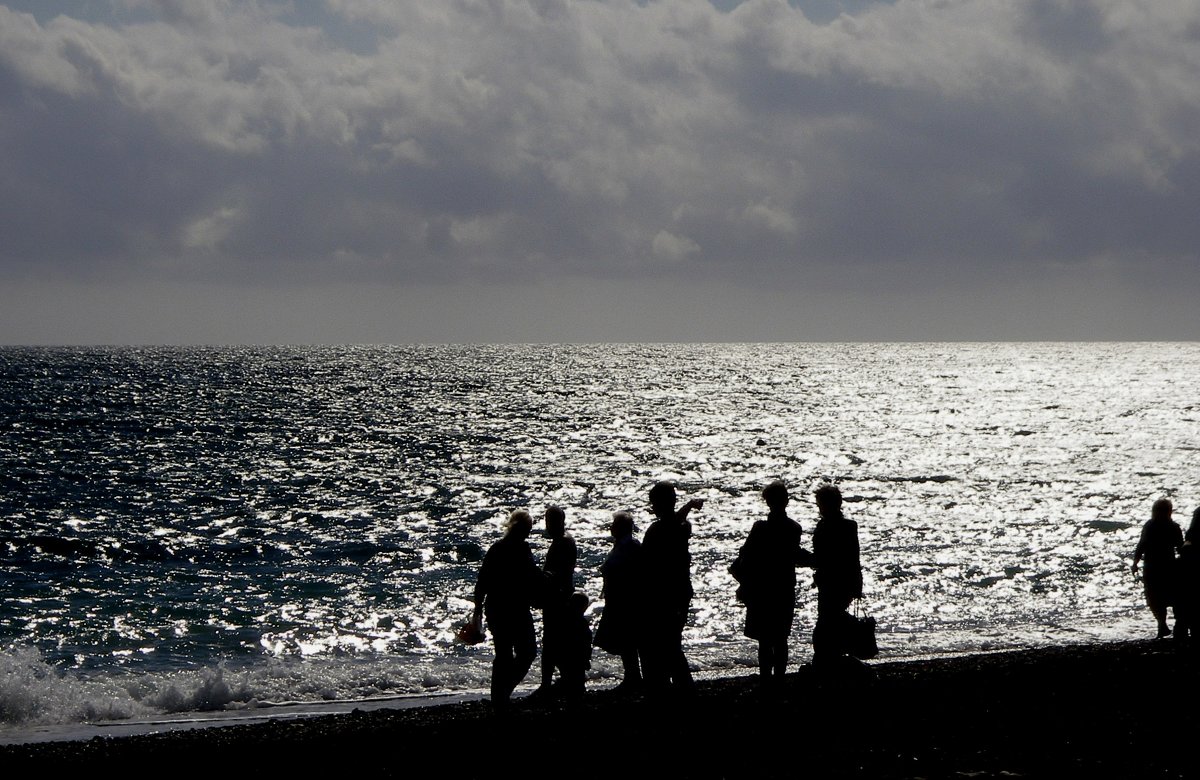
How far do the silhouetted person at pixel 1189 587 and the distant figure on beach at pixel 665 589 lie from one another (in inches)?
276

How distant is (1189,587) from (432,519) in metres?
29.7

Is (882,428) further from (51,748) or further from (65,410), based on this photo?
(51,748)

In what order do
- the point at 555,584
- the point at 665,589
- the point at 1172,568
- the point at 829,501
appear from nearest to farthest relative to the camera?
1. the point at 555,584
2. the point at 665,589
3. the point at 829,501
4. the point at 1172,568

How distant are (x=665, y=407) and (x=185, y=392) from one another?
46550mm

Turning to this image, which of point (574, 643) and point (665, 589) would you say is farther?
point (574, 643)

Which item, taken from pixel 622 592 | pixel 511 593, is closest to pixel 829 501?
pixel 622 592

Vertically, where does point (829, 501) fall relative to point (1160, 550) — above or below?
above

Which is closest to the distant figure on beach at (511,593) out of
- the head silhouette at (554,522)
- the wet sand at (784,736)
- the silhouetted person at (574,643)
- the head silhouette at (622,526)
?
the head silhouette at (554,522)

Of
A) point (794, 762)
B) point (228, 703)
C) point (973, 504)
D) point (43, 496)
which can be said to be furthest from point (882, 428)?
point (794, 762)

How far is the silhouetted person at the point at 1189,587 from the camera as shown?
1421 centimetres

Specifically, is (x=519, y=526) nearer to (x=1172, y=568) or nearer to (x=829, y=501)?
(x=829, y=501)

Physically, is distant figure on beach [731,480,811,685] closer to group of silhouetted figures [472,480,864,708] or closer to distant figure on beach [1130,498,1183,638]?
group of silhouetted figures [472,480,864,708]

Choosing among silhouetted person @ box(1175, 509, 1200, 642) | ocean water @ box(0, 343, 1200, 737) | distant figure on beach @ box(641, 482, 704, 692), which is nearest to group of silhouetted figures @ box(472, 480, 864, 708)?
distant figure on beach @ box(641, 482, 704, 692)

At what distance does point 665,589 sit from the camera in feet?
36.0
